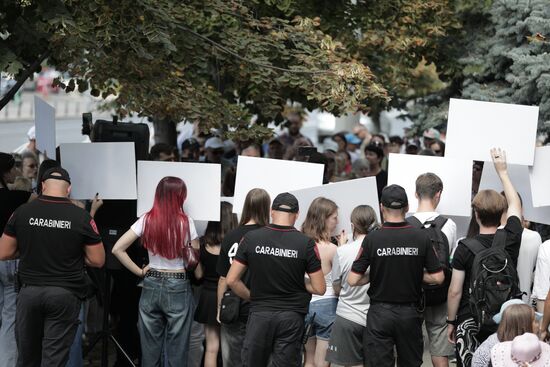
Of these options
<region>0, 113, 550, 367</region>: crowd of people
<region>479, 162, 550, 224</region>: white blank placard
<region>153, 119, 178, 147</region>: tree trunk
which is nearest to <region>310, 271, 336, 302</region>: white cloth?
<region>0, 113, 550, 367</region>: crowd of people

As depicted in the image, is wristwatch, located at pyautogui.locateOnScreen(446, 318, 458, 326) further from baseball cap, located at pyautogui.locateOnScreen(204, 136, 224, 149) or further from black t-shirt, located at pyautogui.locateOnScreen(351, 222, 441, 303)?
baseball cap, located at pyautogui.locateOnScreen(204, 136, 224, 149)

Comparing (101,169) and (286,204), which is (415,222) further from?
(101,169)

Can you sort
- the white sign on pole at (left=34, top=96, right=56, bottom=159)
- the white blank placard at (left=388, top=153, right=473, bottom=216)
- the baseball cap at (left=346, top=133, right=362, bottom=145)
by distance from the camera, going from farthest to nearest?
the baseball cap at (left=346, top=133, right=362, bottom=145)
the white sign on pole at (left=34, top=96, right=56, bottom=159)
the white blank placard at (left=388, top=153, right=473, bottom=216)

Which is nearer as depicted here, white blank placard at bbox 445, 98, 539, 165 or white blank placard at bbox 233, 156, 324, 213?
white blank placard at bbox 445, 98, 539, 165

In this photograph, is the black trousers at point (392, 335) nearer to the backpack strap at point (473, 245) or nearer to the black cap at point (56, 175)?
the backpack strap at point (473, 245)

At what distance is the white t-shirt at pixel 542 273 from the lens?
306 inches

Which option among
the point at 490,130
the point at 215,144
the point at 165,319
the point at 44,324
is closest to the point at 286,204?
the point at 165,319

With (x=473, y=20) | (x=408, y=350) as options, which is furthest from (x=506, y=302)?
(x=473, y=20)

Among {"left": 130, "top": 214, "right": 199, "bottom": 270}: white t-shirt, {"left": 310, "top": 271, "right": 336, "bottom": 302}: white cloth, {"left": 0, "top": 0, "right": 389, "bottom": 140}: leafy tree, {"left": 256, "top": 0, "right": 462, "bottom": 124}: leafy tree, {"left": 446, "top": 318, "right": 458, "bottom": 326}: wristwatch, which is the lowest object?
{"left": 446, "top": 318, "right": 458, "bottom": 326}: wristwatch

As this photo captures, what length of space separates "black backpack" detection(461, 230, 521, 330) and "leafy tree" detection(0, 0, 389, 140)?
8.58ft

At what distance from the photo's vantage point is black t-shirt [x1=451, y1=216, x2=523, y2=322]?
7777 mm

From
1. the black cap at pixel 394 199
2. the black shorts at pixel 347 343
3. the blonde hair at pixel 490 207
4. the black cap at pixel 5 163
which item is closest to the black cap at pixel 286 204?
the black cap at pixel 394 199

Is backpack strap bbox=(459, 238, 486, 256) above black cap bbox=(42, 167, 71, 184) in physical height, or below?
below

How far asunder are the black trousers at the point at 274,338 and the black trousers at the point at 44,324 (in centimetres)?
141
